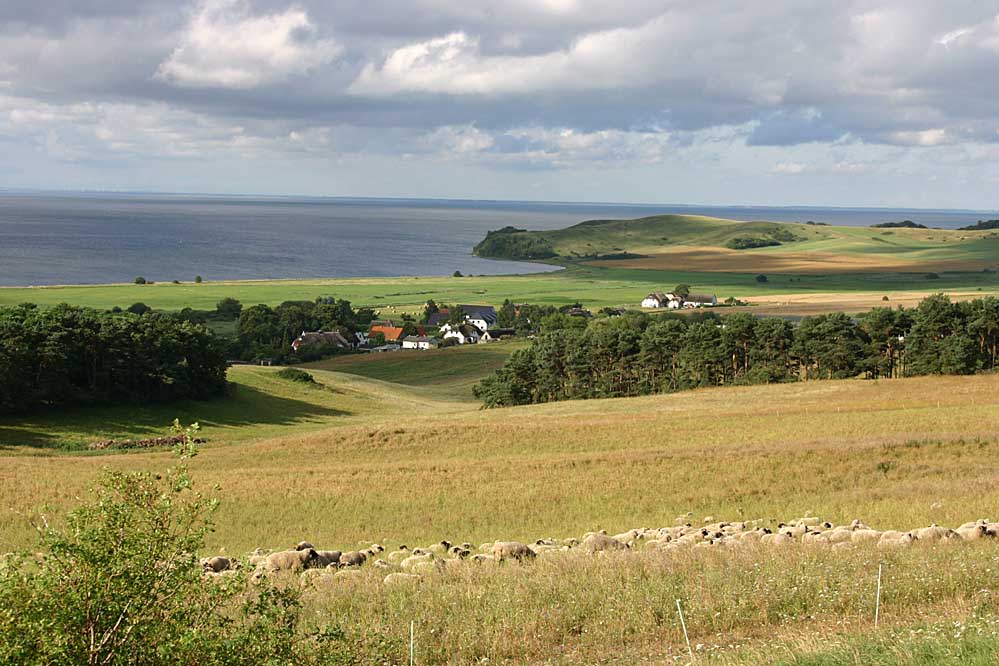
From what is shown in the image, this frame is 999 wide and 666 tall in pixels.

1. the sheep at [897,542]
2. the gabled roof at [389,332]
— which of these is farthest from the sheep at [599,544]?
the gabled roof at [389,332]

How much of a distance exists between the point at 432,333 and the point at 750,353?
75073 millimetres

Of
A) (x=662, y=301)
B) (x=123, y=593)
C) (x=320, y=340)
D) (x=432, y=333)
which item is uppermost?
(x=123, y=593)

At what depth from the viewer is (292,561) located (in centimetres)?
1780

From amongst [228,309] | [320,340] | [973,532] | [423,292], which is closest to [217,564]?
[973,532]

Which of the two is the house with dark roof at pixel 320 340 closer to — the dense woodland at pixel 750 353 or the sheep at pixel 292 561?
the dense woodland at pixel 750 353

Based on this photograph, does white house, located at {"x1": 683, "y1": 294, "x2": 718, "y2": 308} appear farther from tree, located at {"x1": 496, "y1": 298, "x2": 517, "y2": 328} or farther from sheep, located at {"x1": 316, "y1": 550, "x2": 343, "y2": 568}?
sheep, located at {"x1": 316, "y1": 550, "x2": 343, "y2": 568}

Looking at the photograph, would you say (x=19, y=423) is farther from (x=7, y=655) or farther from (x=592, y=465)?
(x=7, y=655)

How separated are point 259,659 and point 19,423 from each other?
46.3 meters

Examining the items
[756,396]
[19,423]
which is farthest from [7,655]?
[756,396]

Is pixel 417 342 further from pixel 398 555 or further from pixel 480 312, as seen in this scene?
pixel 398 555

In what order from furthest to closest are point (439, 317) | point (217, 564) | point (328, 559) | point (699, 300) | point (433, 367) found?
1. point (699, 300)
2. point (439, 317)
3. point (433, 367)
4. point (328, 559)
5. point (217, 564)

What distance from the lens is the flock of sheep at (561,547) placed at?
17156 millimetres

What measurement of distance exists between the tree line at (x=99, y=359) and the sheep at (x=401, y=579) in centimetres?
4047

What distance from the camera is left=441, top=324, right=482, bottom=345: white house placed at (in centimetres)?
13288
